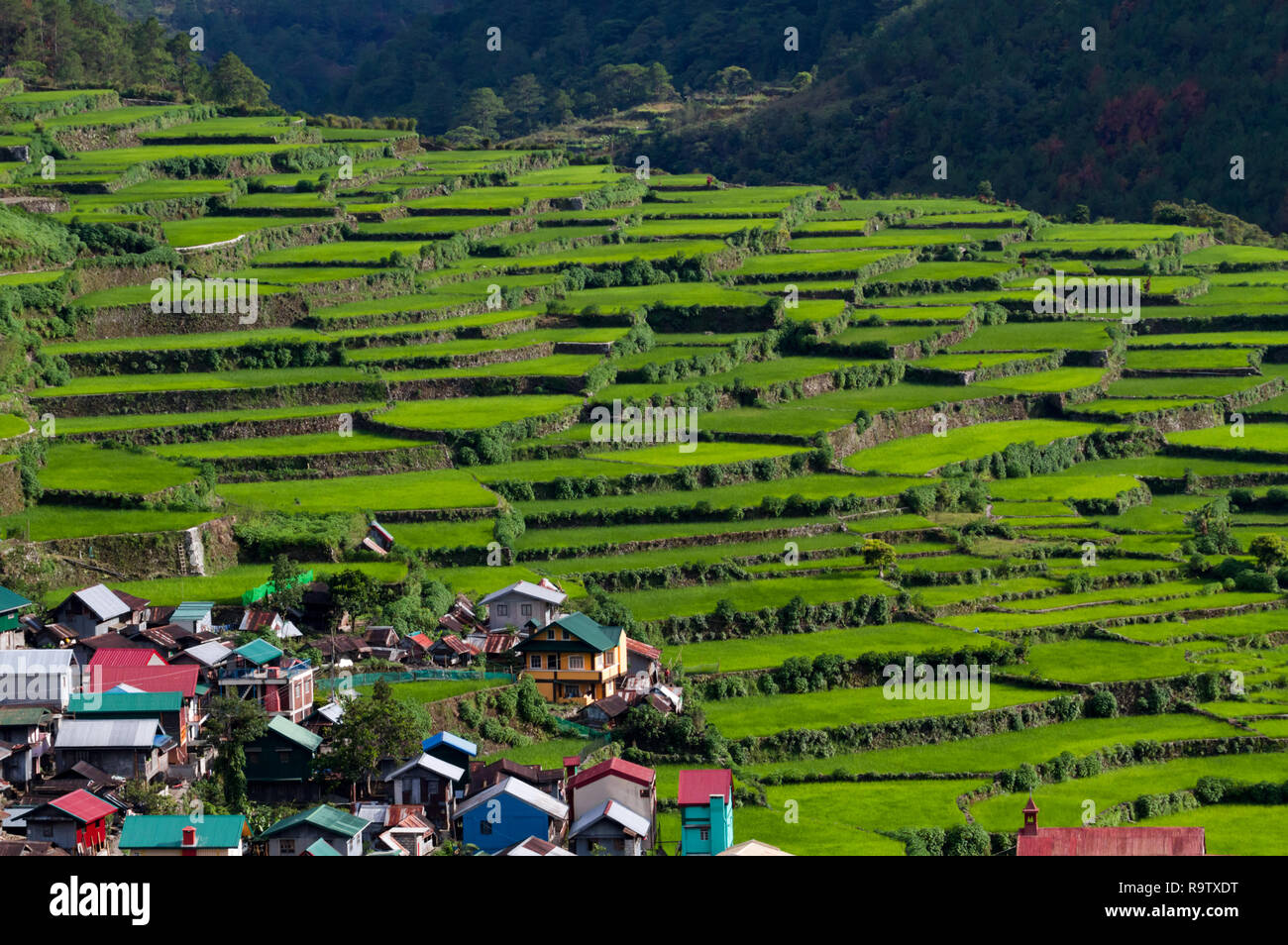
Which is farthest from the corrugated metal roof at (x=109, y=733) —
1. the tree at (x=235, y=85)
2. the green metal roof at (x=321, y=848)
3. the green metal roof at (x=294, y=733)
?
the tree at (x=235, y=85)

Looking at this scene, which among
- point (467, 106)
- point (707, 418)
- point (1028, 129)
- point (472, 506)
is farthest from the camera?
point (467, 106)

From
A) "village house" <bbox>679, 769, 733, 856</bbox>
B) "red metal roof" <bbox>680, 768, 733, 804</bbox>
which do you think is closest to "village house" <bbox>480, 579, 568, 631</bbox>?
"red metal roof" <bbox>680, 768, 733, 804</bbox>

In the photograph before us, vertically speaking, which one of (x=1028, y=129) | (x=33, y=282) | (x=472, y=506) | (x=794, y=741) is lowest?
(x=794, y=741)

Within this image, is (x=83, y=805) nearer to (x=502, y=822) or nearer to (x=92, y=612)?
(x=502, y=822)

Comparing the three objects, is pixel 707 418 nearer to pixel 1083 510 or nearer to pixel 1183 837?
pixel 1083 510

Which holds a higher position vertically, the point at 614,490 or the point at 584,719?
the point at 614,490

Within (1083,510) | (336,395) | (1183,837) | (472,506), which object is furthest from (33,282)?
(1183,837)

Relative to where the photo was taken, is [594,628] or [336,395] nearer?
[594,628]

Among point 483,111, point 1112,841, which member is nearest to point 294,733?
point 1112,841
